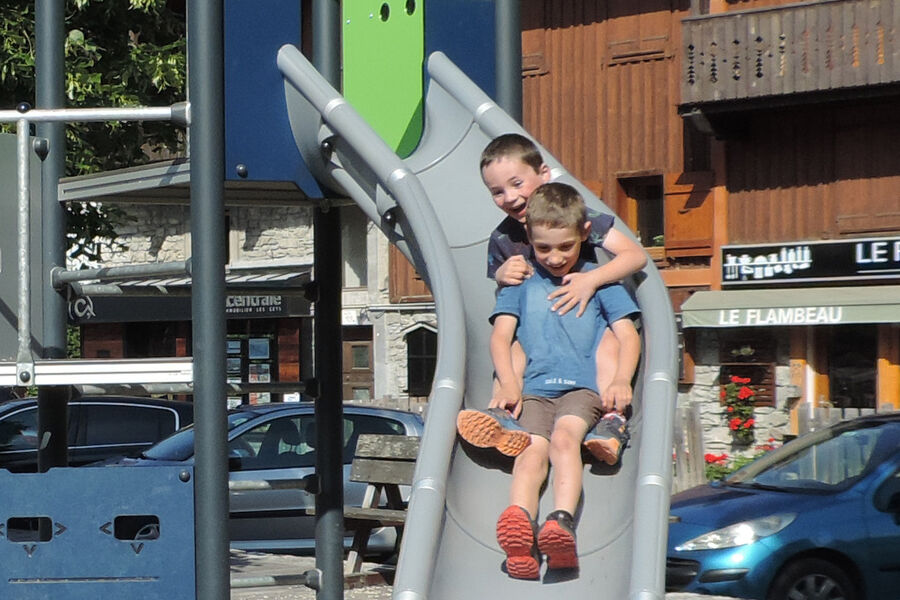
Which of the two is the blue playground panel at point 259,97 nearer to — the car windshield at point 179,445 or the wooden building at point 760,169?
the car windshield at point 179,445

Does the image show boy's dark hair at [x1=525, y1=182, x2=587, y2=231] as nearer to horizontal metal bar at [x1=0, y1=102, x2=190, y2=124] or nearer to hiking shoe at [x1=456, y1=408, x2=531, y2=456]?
hiking shoe at [x1=456, y1=408, x2=531, y2=456]

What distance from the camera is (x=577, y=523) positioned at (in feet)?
16.4

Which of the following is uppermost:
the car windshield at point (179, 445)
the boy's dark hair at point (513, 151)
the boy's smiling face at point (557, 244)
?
the boy's dark hair at point (513, 151)

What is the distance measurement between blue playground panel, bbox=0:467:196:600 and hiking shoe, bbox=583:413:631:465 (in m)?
1.65

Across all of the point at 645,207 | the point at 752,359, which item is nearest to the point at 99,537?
the point at 752,359

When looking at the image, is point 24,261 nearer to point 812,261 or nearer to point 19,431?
point 19,431

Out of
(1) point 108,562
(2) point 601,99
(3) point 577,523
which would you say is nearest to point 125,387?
(1) point 108,562

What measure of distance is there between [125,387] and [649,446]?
2190 millimetres

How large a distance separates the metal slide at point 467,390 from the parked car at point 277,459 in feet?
19.1

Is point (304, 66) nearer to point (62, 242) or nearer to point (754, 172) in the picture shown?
point (62, 242)

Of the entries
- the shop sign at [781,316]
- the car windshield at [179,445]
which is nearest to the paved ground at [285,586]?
the car windshield at [179,445]

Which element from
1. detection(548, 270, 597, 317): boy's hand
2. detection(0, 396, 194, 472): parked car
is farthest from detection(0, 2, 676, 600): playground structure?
detection(0, 396, 194, 472): parked car

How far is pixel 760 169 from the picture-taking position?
893 inches

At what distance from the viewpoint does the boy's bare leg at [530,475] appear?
4.96m
